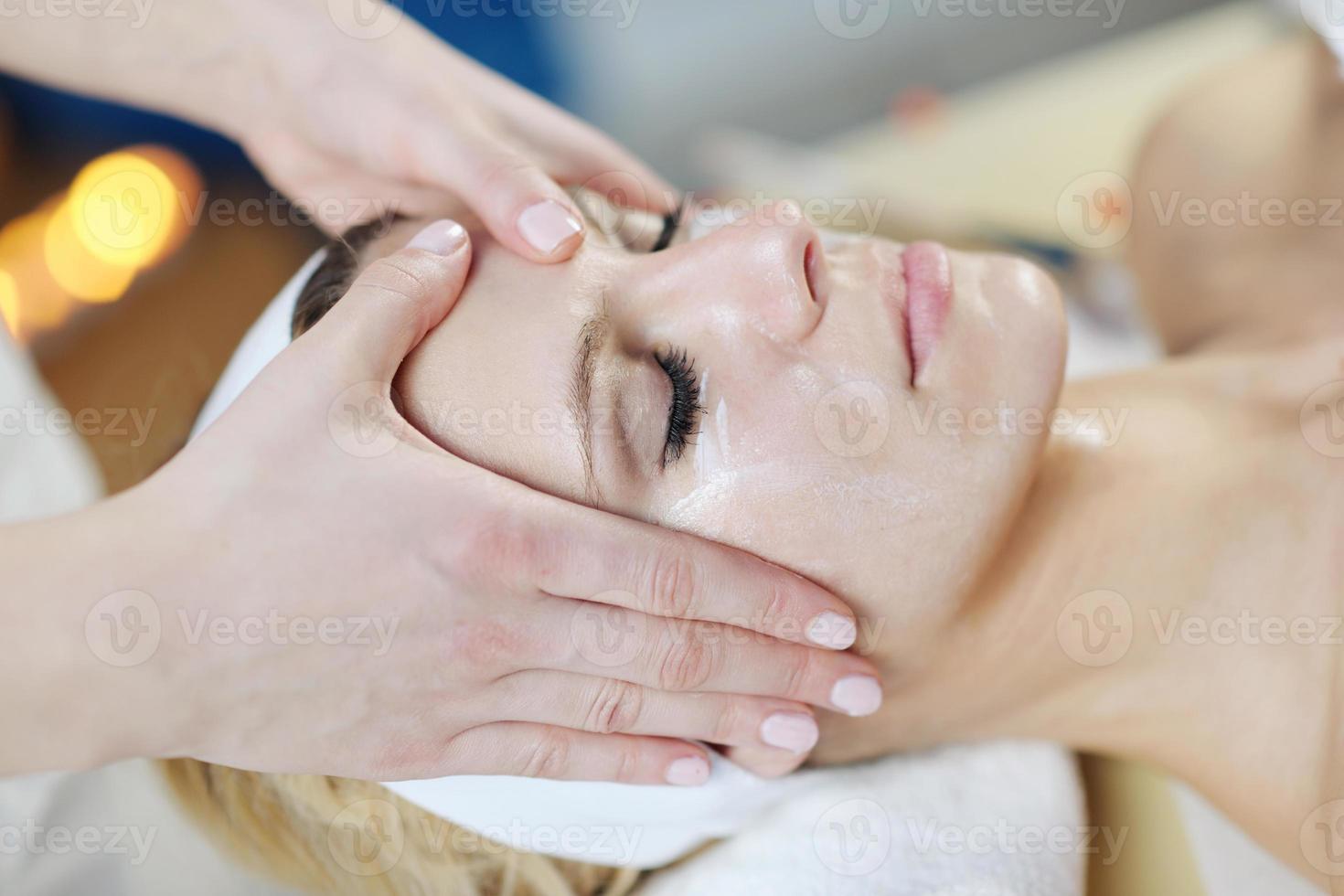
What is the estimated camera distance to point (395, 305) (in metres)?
0.93

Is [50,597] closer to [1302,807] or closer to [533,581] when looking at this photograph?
[533,581]

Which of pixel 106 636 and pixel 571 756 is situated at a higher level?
pixel 106 636

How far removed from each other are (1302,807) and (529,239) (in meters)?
1.04

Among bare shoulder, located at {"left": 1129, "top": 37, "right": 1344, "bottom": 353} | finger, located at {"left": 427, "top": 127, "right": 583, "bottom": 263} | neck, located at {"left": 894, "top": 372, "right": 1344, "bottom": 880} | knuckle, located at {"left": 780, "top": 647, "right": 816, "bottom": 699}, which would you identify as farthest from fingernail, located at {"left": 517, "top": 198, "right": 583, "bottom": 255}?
bare shoulder, located at {"left": 1129, "top": 37, "right": 1344, "bottom": 353}

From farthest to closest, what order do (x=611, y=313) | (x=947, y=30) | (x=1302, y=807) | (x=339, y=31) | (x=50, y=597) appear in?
(x=947, y=30) → (x=339, y=31) → (x=1302, y=807) → (x=611, y=313) → (x=50, y=597)

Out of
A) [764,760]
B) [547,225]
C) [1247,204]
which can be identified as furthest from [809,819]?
[1247,204]

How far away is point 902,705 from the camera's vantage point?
3.82ft

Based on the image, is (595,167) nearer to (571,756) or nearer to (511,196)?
(511,196)

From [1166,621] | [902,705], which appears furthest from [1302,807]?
[902,705]

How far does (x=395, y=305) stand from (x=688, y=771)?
1.79ft

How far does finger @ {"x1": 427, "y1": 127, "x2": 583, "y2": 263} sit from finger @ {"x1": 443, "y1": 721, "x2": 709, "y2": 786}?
1.55ft

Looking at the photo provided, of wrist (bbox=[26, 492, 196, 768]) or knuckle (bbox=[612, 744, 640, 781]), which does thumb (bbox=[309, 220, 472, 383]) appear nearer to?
wrist (bbox=[26, 492, 196, 768])

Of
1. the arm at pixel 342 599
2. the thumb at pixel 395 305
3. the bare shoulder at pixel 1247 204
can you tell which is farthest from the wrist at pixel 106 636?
the bare shoulder at pixel 1247 204

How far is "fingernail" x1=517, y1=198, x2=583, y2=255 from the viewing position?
101 cm
